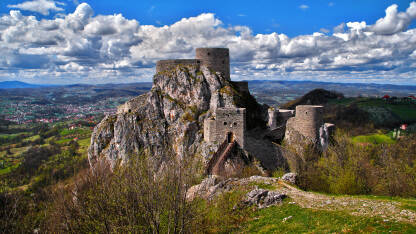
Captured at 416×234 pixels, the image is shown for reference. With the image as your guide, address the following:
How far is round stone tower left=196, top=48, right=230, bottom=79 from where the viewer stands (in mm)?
42469

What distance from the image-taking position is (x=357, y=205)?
45.0 feet

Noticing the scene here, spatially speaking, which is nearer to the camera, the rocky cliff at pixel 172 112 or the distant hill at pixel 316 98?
the rocky cliff at pixel 172 112

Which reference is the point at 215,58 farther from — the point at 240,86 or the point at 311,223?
the point at 311,223

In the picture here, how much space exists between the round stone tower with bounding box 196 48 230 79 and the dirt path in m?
28.9

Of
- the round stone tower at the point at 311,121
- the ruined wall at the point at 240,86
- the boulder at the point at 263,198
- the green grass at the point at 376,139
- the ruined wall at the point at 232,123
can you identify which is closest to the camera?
the boulder at the point at 263,198

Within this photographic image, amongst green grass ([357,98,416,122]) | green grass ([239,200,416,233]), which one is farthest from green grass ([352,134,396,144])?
green grass ([239,200,416,233])

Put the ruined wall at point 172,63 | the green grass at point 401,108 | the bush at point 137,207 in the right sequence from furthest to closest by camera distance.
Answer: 1. the green grass at point 401,108
2. the ruined wall at point 172,63
3. the bush at point 137,207

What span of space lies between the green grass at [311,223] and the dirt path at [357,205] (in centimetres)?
67

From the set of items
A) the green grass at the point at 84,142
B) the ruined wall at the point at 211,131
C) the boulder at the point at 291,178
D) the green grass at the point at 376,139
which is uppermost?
the ruined wall at the point at 211,131

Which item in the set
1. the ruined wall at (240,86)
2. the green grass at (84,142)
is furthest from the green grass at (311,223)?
the green grass at (84,142)

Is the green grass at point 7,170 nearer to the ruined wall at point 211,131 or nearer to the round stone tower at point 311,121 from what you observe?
the ruined wall at point 211,131

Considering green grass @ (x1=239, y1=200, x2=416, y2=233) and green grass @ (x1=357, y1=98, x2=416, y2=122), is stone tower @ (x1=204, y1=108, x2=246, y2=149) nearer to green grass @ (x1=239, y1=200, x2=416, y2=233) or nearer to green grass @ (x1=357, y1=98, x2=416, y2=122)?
green grass @ (x1=239, y1=200, x2=416, y2=233)

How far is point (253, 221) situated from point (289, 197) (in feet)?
11.0

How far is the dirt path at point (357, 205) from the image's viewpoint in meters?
11.5
